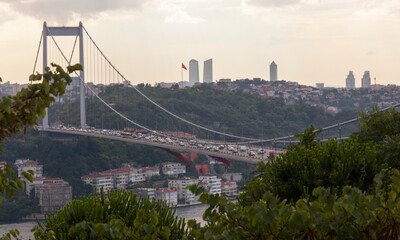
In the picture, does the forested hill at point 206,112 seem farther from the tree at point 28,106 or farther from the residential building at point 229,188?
the tree at point 28,106

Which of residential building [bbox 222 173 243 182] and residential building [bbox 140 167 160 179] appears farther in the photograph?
residential building [bbox 140 167 160 179]

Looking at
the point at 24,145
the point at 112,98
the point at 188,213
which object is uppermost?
the point at 112,98

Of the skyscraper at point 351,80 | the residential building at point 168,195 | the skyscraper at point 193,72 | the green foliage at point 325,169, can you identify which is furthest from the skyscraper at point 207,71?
the green foliage at point 325,169

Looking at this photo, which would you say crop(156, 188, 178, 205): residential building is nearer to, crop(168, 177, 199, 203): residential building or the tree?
crop(168, 177, 199, 203): residential building

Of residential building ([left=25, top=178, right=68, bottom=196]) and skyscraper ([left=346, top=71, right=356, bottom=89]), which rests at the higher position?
skyscraper ([left=346, top=71, right=356, bottom=89])

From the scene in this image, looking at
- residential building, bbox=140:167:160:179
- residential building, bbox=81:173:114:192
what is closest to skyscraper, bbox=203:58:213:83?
residential building, bbox=140:167:160:179

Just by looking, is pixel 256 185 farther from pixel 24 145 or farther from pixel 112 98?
pixel 112 98

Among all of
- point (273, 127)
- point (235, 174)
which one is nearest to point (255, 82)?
point (273, 127)

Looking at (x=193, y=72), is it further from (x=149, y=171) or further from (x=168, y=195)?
(x=168, y=195)
